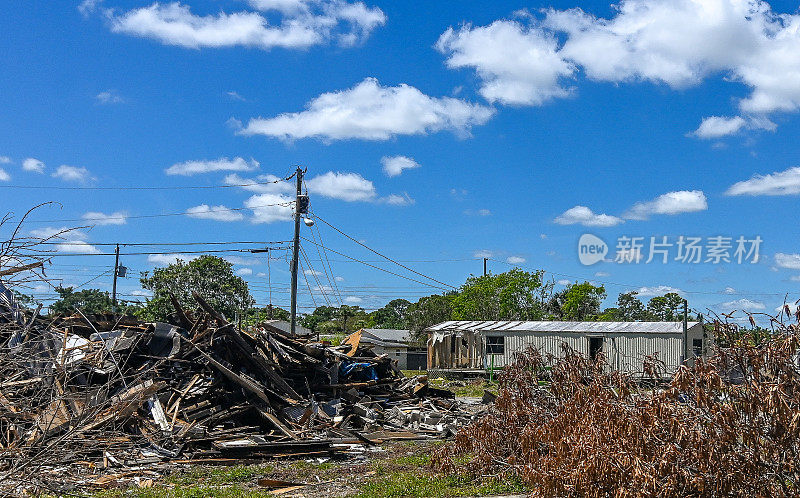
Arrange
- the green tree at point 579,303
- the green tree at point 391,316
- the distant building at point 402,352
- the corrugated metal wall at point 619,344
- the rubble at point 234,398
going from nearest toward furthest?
the rubble at point 234,398
the corrugated metal wall at point 619,344
the distant building at point 402,352
the green tree at point 579,303
the green tree at point 391,316

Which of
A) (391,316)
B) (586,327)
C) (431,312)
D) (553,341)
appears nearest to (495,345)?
(553,341)

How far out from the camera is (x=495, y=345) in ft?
119

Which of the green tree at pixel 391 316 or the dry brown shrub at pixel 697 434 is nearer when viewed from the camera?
the dry brown shrub at pixel 697 434

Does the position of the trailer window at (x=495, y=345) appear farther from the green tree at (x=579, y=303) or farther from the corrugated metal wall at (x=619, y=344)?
the green tree at (x=579, y=303)

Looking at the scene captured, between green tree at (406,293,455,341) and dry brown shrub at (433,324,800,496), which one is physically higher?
green tree at (406,293,455,341)

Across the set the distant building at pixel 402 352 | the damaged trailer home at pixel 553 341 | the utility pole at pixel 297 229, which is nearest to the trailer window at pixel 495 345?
the damaged trailer home at pixel 553 341

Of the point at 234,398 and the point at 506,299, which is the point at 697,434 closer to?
the point at 234,398

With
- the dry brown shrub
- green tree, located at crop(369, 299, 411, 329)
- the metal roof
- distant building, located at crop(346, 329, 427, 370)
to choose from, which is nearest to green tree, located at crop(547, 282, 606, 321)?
distant building, located at crop(346, 329, 427, 370)

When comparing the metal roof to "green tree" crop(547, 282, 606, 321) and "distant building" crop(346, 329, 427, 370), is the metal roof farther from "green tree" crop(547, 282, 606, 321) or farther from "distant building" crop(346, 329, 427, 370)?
"green tree" crop(547, 282, 606, 321)

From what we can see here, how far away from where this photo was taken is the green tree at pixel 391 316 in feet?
294

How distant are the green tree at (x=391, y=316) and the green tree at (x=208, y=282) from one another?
3456 centimetres

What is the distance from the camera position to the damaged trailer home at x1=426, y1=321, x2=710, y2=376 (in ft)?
107

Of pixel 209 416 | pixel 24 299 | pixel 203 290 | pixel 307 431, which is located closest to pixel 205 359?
pixel 209 416

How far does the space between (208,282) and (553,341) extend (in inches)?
Answer: 1039
